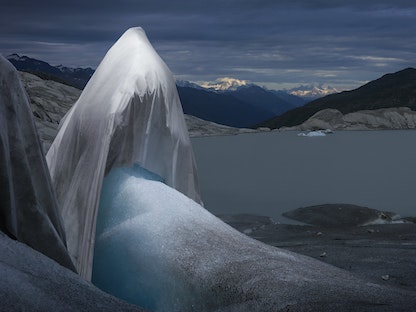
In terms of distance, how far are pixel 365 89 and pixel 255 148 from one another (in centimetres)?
11322

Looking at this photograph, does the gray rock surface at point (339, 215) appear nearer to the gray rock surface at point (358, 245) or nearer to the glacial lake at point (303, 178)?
the glacial lake at point (303, 178)

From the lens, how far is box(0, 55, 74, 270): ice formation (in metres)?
4.37

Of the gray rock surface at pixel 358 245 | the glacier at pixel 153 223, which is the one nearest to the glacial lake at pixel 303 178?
the gray rock surface at pixel 358 245

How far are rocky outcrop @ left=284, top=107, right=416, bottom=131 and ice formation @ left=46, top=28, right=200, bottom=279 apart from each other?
76024 mm

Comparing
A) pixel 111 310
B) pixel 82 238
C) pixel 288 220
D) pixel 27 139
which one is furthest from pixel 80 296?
pixel 288 220

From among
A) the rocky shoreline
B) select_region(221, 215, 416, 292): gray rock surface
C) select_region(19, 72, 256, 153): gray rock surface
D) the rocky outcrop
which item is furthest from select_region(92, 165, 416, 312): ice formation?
the rocky outcrop

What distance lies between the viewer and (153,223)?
6.75m

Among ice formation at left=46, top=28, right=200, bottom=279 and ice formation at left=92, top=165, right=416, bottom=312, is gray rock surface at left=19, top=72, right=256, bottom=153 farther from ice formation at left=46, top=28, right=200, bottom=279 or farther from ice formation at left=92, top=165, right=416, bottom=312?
ice formation at left=92, top=165, right=416, bottom=312

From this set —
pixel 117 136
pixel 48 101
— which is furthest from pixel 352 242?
pixel 48 101

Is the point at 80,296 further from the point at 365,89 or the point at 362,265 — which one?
the point at 365,89

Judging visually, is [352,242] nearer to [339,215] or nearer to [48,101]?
[339,215]

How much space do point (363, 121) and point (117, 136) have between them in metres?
Result: 79.7

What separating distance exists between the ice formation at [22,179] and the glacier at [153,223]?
164 centimetres

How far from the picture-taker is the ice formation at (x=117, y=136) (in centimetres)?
739
